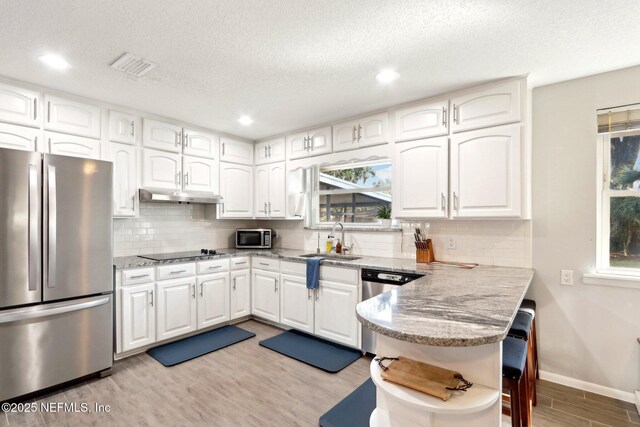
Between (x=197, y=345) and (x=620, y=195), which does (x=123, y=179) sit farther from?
(x=620, y=195)

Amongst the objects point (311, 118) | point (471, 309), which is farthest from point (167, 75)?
point (471, 309)

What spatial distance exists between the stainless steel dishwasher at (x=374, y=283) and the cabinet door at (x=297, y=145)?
1.70 meters

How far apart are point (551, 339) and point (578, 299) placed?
1.28 feet

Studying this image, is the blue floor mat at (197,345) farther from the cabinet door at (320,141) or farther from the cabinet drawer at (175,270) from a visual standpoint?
the cabinet door at (320,141)

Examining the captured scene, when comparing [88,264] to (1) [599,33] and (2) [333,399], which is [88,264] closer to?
(2) [333,399]

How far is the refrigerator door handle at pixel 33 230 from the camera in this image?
229cm

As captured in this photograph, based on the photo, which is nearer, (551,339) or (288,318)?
(551,339)

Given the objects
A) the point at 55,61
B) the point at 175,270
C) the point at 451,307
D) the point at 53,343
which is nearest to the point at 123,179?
the point at 175,270

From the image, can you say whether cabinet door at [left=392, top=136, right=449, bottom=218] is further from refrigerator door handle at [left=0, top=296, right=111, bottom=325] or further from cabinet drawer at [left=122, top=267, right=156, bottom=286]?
refrigerator door handle at [left=0, top=296, right=111, bottom=325]

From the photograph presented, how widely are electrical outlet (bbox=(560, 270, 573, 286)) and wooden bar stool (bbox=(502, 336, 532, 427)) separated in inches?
39.7

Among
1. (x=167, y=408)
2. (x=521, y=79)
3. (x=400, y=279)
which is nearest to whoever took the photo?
(x=167, y=408)

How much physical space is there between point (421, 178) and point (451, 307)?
1661mm

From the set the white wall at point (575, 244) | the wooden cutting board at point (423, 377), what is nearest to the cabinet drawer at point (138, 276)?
the wooden cutting board at point (423, 377)

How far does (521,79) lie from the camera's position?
2453 mm
